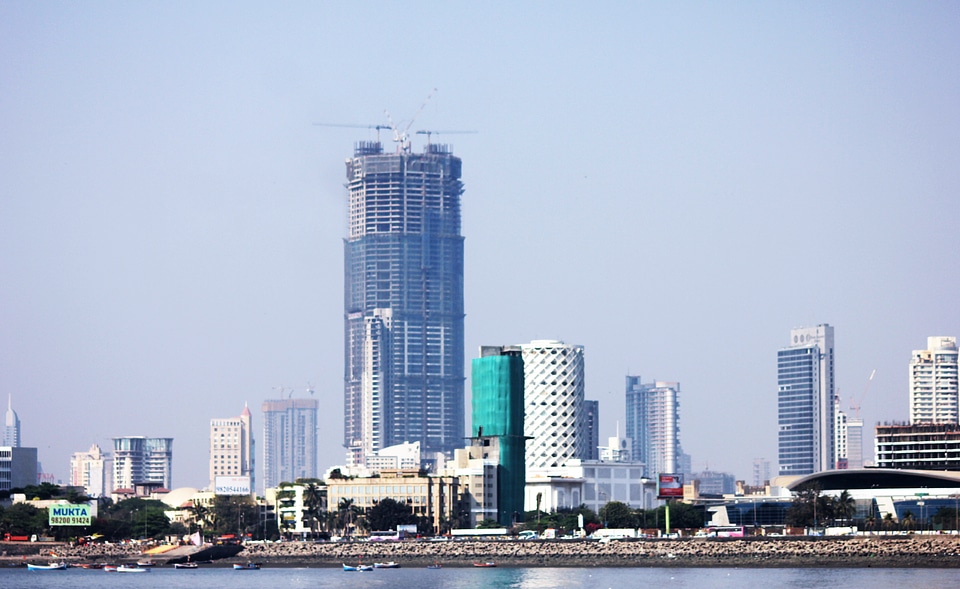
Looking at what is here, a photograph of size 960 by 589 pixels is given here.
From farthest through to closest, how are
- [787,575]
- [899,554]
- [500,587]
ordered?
1. [899,554]
2. [787,575]
3. [500,587]

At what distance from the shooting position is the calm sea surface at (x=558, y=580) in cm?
16488

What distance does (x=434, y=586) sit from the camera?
557ft

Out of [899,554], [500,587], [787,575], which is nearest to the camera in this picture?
[500,587]

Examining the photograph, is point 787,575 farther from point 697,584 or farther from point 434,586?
point 434,586

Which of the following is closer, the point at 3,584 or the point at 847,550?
the point at 3,584

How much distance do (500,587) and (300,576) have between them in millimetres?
37494

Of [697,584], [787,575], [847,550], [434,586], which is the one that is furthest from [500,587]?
[847,550]

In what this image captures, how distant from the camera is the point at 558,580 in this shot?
178m

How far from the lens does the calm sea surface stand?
165m

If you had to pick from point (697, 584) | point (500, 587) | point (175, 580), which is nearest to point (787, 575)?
point (697, 584)

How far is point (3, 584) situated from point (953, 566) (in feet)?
316

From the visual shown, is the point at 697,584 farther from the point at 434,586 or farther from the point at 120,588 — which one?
the point at 120,588

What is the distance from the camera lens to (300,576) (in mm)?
197750

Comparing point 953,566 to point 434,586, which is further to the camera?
point 953,566
